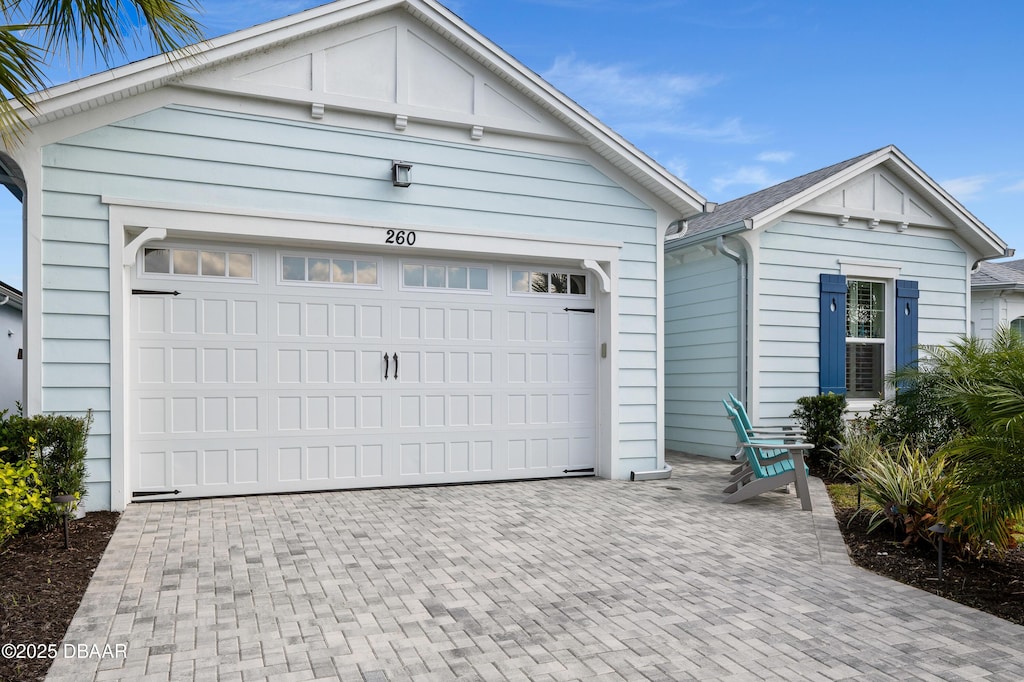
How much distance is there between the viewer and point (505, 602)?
408 centimetres

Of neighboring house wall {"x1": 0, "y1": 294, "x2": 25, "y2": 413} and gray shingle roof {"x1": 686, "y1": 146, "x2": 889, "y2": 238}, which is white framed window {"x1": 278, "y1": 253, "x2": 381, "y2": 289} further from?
neighboring house wall {"x1": 0, "y1": 294, "x2": 25, "y2": 413}

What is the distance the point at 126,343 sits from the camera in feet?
21.0

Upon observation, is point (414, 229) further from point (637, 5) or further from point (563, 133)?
point (637, 5)

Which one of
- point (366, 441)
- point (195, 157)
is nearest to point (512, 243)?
point (366, 441)

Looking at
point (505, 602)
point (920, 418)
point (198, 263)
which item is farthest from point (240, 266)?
point (920, 418)

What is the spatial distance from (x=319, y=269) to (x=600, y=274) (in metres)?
3.12

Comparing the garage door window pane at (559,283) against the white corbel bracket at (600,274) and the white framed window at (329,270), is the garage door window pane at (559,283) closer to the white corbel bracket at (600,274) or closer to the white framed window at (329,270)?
the white corbel bracket at (600,274)

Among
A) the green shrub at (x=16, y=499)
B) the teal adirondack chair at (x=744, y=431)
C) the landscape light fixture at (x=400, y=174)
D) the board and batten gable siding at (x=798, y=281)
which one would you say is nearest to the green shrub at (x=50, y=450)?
the green shrub at (x=16, y=499)

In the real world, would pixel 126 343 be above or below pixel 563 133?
below

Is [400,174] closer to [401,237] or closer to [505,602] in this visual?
[401,237]

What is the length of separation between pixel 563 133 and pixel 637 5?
21.0 ft

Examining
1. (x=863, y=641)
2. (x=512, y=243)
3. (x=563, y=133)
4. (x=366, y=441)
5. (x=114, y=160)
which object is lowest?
(x=863, y=641)

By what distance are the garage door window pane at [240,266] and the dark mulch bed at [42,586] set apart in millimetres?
2444

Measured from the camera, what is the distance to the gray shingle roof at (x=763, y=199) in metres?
9.80
